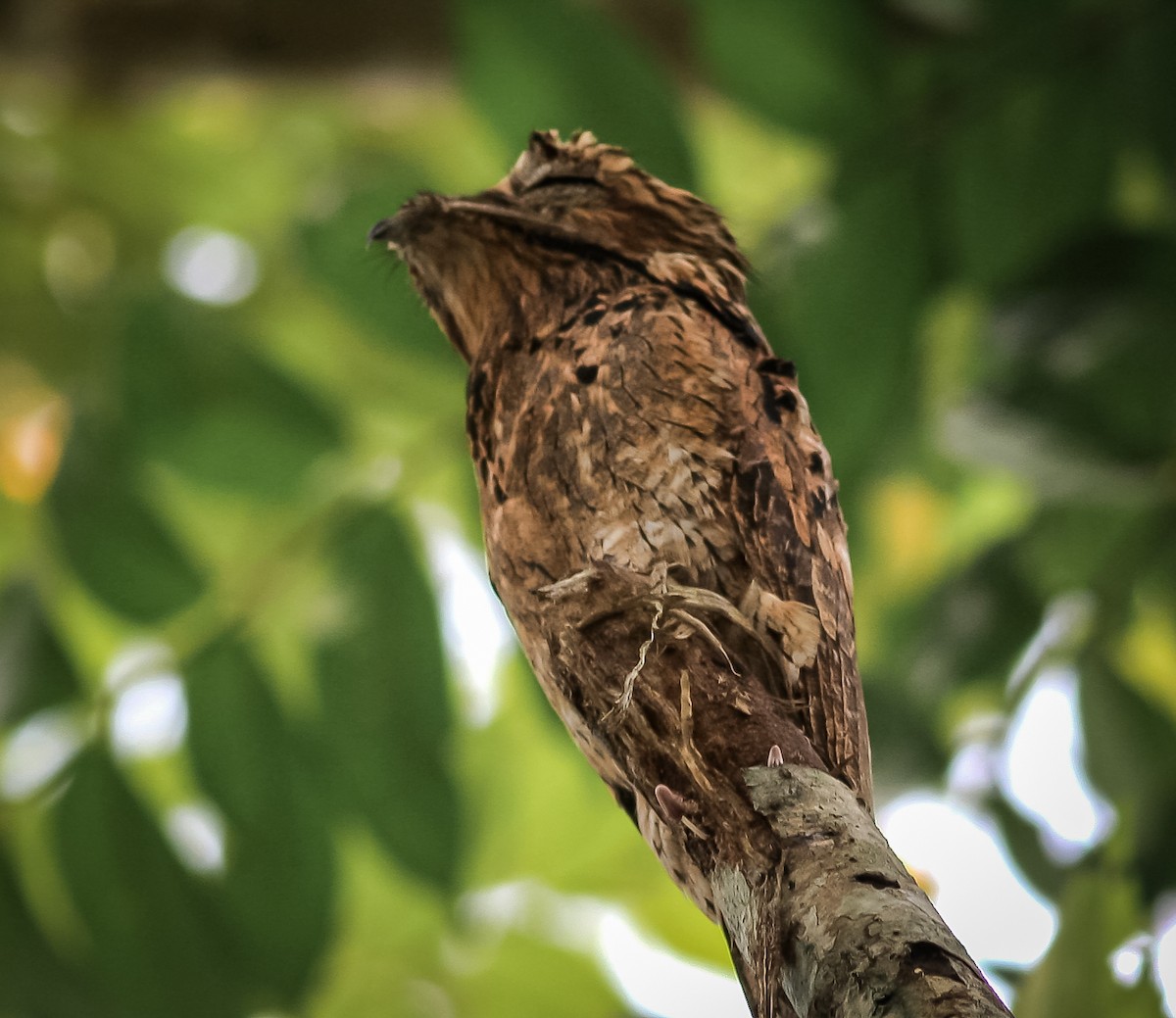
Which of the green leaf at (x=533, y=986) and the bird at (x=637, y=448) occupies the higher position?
the green leaf at (x=533, y=986)

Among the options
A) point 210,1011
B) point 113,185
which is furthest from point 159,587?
point 113,185

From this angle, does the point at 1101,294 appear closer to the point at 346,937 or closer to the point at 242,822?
the point at 242,822

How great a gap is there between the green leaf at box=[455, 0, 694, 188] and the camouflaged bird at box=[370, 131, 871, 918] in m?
1.03

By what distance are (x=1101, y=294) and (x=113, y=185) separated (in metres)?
2.86

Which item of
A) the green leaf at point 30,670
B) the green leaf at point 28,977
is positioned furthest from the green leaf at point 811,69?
the green leaf at point 28,977

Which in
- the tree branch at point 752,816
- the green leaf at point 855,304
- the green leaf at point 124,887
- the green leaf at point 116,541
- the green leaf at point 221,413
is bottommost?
the tree branch at point 752,816

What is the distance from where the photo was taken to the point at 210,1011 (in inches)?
98.1

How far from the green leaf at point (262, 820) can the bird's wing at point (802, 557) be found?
4.84ft

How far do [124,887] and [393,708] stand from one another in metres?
0.54

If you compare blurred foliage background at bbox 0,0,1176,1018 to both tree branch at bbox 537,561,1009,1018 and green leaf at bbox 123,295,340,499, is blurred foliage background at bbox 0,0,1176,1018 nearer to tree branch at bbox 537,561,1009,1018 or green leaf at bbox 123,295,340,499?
green leaf at bbox 123,295,340,499

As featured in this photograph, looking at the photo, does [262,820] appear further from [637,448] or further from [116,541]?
[637,448]

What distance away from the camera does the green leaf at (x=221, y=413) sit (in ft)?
9.04

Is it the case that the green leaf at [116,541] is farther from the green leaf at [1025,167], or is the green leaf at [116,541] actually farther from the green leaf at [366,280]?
the green leaf at [1025,167]

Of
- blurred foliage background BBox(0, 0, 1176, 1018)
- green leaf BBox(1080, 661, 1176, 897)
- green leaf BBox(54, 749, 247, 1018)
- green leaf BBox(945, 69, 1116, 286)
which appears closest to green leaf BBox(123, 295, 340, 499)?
blurred foliage background BBox(0, 0, 1176, 1018)
